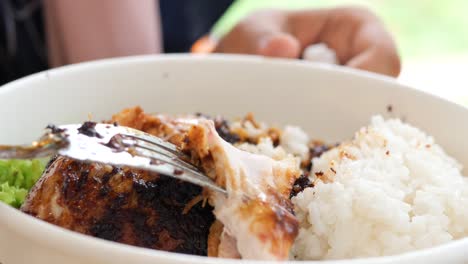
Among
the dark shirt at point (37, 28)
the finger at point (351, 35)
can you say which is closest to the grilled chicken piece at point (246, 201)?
the finger at point (351, 35)

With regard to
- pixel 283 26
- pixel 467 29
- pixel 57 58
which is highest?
pixel 283 26

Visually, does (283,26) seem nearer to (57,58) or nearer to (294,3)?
(57,58)

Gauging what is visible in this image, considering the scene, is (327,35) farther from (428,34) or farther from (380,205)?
(428,34)

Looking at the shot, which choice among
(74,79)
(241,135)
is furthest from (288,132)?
(74,79)

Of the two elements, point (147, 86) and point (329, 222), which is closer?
point (329, 222)

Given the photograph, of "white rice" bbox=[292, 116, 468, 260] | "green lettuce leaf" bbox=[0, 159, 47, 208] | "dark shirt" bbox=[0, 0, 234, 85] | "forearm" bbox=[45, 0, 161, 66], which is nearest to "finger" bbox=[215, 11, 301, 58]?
"forearm" bbox=[45, 0, 161, 66]

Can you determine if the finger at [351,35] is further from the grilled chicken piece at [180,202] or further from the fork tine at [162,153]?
the fork tine at [162,153]
